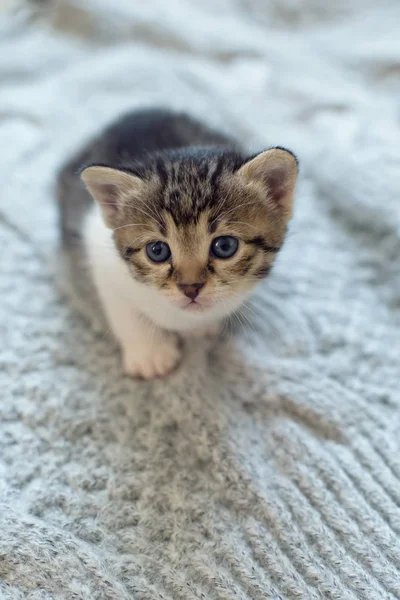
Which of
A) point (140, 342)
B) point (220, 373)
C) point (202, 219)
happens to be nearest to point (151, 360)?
point (140, 342)

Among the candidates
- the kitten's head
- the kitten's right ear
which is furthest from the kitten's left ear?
the kitten's right ear

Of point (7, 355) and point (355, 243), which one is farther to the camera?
point (355, 243)

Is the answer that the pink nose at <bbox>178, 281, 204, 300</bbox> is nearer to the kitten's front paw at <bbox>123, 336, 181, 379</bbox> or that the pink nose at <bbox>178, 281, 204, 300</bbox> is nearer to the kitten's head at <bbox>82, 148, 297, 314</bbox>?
the kitten's head at <bbox>82, 148, 297, 314</bbox>

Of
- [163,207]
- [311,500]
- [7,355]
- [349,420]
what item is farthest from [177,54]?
[311,500]

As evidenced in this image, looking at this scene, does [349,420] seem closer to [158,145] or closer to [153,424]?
[153,424]

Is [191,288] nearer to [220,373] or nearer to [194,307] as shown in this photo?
[194,307]

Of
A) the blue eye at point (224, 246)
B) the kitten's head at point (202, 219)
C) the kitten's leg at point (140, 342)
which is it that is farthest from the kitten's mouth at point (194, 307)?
the kitten's leg at point (140, 342)

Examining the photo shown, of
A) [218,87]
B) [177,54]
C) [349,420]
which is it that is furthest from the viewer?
[177,54]
